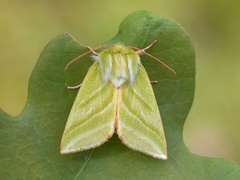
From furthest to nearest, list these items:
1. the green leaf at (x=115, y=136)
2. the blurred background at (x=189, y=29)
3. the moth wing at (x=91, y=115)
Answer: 1. the blurred background at (x=189, y=29)
2. the moth wing at (x=91, y=115)
3. the green leaf at (x=115, y=136)

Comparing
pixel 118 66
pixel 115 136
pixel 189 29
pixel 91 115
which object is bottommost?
pixel 189 29

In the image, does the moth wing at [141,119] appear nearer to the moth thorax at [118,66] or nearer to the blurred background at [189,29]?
the moth thorax at [118,66]

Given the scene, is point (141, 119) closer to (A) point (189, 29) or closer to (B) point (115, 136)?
(B) point (115, 136)

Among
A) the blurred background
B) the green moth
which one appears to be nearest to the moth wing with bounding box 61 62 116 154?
the green moth

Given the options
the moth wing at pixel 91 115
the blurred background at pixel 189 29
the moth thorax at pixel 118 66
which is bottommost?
the blurred background at pixel 189 29

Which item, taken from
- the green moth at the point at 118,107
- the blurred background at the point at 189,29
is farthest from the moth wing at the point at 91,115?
the blurred background at the point at 189,29

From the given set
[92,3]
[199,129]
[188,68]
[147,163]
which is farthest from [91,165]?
[92,3]

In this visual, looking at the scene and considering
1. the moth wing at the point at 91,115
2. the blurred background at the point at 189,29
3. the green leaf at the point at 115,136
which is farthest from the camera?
the blurred background at the point at 189,29

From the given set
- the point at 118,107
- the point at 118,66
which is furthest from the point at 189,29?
the point at 118,107
